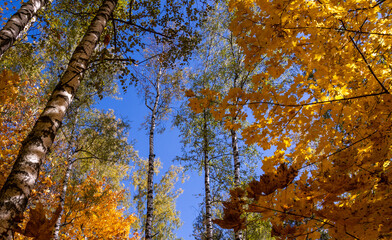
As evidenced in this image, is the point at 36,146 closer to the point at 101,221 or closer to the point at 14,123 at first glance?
the point at 14,123

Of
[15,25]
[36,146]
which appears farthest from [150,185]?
[36,146]

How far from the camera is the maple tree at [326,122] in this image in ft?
3.92

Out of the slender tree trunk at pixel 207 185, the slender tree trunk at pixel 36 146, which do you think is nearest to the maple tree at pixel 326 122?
the slender tree trunk at pixel 36 146

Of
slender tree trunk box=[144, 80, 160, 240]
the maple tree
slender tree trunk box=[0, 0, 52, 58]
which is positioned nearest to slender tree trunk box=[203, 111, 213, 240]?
slender tree trunk box=[144, 80, 160, 240]

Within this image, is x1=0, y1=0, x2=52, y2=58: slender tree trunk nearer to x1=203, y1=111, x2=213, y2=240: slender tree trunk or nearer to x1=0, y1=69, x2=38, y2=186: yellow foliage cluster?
x1=0, y1=69, x2=38, y2=186: yellow foliage cluster

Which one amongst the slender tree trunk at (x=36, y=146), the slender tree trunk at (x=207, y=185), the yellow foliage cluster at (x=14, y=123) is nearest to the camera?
the slender tree trunk at (x=36, y=146)

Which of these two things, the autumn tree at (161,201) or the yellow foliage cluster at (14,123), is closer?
the yellow foliage cluster at (14,123)

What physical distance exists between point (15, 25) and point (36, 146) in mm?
2757

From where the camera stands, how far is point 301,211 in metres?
1.30

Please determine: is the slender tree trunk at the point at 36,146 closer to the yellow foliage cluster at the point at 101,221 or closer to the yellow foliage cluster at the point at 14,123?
the yellow foliage cluster at the point at 14,123

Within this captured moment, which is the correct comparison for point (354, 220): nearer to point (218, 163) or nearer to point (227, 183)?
point (227, 183)

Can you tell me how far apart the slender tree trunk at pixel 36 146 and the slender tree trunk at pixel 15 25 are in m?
1.68

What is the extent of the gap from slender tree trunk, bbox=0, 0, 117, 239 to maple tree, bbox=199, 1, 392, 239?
3.77 feet

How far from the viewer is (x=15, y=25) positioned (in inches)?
120
